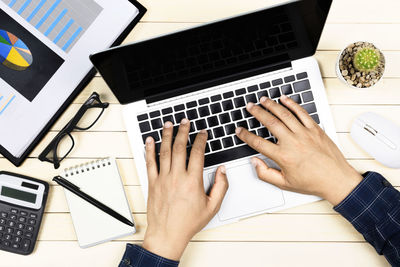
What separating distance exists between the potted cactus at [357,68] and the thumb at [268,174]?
0.29 m

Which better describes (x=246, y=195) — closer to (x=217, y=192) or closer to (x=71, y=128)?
(x=217, y=192)

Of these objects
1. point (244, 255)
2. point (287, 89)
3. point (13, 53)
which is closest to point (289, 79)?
point (287, 89)

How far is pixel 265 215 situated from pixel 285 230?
0.06 m

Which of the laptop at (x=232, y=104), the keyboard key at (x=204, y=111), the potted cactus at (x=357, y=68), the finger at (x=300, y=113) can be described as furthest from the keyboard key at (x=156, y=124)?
the potted cactus at (x=357, y=68)

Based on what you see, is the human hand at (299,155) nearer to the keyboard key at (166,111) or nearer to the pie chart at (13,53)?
the keyboard key at (166,111)

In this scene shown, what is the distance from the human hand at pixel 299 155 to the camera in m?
0.76

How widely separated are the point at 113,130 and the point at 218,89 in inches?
11.7

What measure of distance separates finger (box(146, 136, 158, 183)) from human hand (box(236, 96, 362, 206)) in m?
0.21

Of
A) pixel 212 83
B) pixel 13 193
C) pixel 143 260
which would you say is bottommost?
pixel 143 260

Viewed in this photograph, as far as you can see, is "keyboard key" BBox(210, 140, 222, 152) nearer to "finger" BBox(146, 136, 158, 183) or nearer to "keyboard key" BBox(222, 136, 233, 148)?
"keyboard key" BBox(222, 136, 233, 148)

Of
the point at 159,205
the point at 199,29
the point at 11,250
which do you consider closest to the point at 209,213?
the point at 159,205

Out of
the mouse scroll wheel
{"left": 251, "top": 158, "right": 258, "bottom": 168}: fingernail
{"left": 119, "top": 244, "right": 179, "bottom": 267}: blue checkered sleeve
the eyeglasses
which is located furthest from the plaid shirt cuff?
the eyeglasses

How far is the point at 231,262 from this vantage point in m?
0.86

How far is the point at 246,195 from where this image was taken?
2.72 ft
